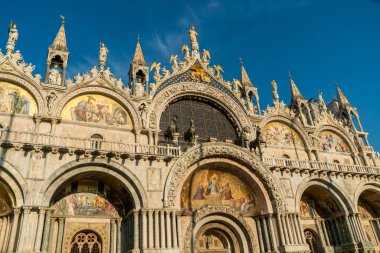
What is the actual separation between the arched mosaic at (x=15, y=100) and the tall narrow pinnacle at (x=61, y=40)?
413cm

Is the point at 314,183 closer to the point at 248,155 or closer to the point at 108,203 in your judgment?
the point at 248,155

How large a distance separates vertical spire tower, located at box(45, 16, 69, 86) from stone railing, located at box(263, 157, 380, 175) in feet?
47.2

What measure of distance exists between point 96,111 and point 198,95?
7.77m

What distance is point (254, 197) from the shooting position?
20406 mm

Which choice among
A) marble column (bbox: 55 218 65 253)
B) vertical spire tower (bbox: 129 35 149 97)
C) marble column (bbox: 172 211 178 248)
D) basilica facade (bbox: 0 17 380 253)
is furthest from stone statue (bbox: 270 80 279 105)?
marble column (bbox: 55 218 65 253)

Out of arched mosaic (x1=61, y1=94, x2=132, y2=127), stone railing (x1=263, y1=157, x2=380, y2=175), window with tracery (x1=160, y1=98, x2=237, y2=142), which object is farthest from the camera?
window with tracery (x1=160, y1=98, x2=237, y2=142)

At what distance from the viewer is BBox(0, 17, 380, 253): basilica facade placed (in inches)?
617

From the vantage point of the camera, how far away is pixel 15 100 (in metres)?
18.0

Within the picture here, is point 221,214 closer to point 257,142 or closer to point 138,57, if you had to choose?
point 257,142

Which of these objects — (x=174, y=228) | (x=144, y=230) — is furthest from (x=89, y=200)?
(x=174, y=228)

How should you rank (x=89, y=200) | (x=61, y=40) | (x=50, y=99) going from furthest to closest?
1. (x=61, y=40)
2. (x=50, y=99)
3. (x=89, y=200)

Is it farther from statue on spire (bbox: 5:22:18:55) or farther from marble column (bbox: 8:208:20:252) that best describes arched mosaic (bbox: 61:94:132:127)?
marble column (bbox: 8:208:20:252)

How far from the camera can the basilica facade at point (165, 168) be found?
1566cm

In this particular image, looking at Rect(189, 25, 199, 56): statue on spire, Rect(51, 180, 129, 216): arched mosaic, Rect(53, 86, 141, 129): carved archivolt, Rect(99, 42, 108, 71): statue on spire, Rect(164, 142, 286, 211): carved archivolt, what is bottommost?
Rect(51, 180, 129, 216): arched mosaic
